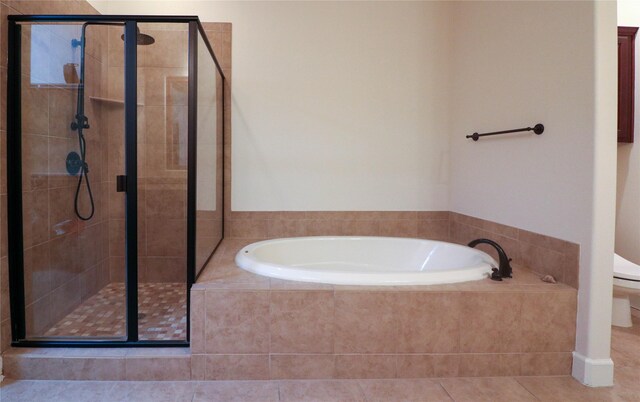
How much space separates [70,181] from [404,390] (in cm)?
216

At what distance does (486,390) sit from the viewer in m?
1.66

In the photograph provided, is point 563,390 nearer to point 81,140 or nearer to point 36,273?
point 36,273

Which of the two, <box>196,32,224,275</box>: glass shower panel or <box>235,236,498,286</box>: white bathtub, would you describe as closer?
<box>196,32,224,275</box>: glass shower panel

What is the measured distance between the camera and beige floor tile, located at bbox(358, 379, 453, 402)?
5.24ft

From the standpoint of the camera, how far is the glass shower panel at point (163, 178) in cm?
237

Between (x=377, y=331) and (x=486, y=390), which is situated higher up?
(x=377, y=331)

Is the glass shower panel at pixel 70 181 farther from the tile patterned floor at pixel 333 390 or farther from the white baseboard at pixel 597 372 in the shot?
the white baseboard at pixel 597 372

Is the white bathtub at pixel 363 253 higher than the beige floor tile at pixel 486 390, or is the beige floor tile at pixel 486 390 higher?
the white bathtub at pixel 363 253

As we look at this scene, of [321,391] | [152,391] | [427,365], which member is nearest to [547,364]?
[427,365]

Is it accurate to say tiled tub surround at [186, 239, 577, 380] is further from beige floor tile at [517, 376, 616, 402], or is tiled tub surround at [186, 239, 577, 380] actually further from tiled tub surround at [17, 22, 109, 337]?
tiled tub surround at [17, 22, 109, 337]

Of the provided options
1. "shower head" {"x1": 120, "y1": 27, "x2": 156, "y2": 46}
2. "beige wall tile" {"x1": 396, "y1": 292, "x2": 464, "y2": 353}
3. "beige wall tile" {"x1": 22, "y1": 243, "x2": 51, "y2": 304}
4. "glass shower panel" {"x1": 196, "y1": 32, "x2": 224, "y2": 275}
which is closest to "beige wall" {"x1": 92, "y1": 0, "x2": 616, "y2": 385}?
"glass shower panel" {"x1": 196, "y1": 32, "x2": 224, "y2": 275}

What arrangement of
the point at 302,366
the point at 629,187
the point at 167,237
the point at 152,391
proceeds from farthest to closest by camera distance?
1. the point at 629,187
2. the point at 167,237
3. the point at 302,366
4. the point at 152,391

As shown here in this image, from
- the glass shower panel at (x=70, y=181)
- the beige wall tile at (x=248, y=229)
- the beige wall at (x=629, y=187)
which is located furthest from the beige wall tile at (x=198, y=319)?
the beige wall at (x=629, y=187)

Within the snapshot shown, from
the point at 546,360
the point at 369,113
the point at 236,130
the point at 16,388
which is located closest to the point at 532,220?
the point at 546,360
